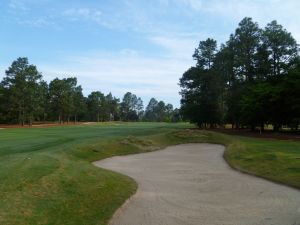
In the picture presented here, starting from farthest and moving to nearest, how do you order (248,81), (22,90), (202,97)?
(22,90), (202,97), (248,81)

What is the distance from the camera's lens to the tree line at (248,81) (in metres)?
49.2

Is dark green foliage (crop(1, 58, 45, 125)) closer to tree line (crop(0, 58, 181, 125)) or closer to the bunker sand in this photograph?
tree line (crop(0, 58, 181, 125))

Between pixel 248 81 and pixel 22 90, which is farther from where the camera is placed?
pixel 22 90

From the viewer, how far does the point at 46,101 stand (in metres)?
116

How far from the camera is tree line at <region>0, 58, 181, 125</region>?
91250mm

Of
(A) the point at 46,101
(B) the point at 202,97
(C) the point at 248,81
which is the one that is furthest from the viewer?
(A) the point at 46,101

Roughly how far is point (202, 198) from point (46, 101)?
106 m

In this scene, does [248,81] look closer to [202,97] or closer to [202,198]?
[202,97]

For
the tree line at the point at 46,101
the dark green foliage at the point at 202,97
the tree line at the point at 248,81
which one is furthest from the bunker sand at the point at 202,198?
the tree line at the point at 46,101

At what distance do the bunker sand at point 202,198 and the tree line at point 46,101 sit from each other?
62254 mm

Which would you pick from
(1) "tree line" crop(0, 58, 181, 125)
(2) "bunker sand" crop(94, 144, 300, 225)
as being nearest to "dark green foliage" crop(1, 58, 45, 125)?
(1) "tree line" crop(0, 58, 181, 125)

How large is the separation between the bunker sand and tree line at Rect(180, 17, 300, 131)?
27.5 meters

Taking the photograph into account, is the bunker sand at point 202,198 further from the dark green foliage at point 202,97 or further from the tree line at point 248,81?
the dark green foliage at point 202,97

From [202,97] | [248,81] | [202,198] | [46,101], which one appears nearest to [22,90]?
[46,101]
